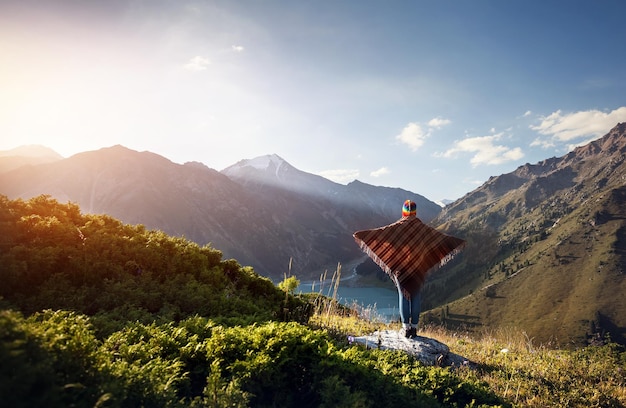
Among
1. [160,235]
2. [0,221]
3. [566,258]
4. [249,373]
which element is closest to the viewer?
[249,373]

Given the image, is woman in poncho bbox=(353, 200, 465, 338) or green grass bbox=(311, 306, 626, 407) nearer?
green grass bbox=(311, 306, 626, 407)

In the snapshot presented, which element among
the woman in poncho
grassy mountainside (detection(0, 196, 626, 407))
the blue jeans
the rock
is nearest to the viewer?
grassy mountainside (detection(0, 196, 626, 407))

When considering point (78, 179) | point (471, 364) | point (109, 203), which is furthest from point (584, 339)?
point (78, 179)

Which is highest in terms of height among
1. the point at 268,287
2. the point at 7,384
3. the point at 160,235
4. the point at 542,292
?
the point at 160,235

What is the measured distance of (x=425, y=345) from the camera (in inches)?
324

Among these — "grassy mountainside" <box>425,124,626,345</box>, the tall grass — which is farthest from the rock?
"grassy mountainside" <box>425,124,626,345</box>

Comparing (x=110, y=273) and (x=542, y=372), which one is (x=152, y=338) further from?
(x=542, y=372)

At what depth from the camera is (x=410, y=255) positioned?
909 cm

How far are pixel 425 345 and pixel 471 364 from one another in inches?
44.5

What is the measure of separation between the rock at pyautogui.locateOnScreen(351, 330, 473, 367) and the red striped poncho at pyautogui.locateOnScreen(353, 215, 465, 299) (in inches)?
46.3

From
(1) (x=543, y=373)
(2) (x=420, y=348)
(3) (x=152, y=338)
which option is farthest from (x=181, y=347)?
(1) (x=543, y=373)

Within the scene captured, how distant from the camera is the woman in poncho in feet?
29.4

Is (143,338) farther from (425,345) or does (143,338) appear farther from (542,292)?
(542,292)

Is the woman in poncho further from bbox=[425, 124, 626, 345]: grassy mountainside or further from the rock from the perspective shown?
bbox=[425, 124, 626, 345]: grassy mountainside
